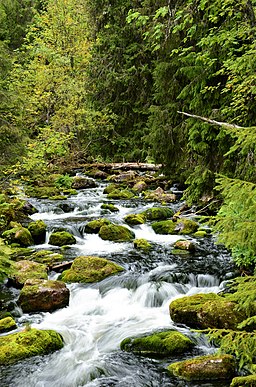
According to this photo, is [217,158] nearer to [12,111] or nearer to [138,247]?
[138,247]

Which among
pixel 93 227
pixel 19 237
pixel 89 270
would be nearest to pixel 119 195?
pixel 93 227

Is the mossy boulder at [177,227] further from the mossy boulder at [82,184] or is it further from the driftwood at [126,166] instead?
the driftwood at [126,166]

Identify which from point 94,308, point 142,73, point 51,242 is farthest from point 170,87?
point 142,73

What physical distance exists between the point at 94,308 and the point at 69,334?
103 cm

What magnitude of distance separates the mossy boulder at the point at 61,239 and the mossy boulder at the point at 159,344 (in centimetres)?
517

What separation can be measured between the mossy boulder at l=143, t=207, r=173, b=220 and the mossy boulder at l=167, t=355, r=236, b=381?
8.12 meters

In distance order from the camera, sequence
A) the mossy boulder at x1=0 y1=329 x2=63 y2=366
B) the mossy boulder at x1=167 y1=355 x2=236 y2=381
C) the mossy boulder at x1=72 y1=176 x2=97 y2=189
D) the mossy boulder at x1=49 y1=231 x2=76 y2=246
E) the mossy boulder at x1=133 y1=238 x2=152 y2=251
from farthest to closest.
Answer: the mossy boulder at x1=72 y1=176 x2=97 y2=189, the mossy boulder at x1=49 y1=231 x2=76 y2=246, the mossy boulder at x1=133 y1=238 x2=152 y2=251, the mossy boulder at x1=0 y1=329 x2=63 y2=366, the mossy boulder at x1=167 y1=355 x2=236 y2=381

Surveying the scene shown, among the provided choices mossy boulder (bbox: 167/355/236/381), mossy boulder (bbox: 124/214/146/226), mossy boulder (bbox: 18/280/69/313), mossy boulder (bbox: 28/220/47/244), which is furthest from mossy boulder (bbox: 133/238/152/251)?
mossy boulder (bbox: 167/355/236/381)

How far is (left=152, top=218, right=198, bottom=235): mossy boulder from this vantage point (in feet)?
39.1

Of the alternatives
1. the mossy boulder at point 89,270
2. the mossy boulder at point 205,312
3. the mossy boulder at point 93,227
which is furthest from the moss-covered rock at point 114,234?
the mossy boulder at point 205,312

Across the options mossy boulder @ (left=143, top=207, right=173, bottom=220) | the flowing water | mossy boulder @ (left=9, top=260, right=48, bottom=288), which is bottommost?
the flowing water

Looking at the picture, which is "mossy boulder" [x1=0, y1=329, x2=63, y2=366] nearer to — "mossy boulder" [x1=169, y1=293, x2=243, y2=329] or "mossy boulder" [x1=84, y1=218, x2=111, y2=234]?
"mossy boulder" [x1=169, y1=293, x2=243, y2=329]

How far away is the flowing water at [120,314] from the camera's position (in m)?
5.62

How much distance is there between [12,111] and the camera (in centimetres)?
1305
